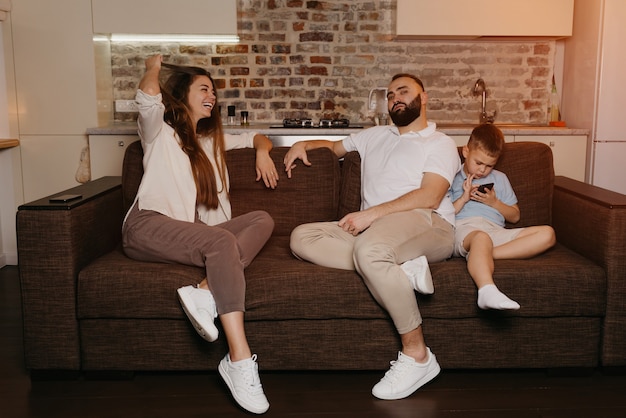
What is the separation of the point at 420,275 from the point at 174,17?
8.90ft

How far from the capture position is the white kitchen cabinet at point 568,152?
4258mm

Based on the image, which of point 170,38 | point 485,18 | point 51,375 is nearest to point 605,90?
point 485,18

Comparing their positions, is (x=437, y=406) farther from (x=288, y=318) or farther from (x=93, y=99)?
(x=93, y=99)

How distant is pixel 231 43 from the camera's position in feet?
15.6

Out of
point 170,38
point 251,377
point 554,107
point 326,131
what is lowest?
point 251,377

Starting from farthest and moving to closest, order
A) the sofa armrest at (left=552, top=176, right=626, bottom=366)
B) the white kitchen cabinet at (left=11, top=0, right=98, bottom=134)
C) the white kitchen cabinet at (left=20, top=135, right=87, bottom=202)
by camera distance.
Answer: the white kitchen cabinet at (left=20, top=135, right=87, bottom=202) → the white kitchen cabinet at (left=11, top=0, right=98, bottom=134) → the sofa armrest at (left=552, top=176, right=626, bottom=366)

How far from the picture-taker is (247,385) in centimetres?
229

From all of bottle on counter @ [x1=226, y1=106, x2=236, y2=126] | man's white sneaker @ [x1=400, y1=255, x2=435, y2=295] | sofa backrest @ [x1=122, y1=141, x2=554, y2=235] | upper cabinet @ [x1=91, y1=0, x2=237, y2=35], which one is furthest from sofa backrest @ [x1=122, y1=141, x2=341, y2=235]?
bottle on counter @ [x1=226, y1=106, x2=236, y2=126]

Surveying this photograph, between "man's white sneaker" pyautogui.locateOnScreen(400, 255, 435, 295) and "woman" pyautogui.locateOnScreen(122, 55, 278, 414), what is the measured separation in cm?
60

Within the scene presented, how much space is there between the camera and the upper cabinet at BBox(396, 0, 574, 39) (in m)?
4.36

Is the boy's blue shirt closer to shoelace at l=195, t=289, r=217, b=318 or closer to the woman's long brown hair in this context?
the woman's long brown hair

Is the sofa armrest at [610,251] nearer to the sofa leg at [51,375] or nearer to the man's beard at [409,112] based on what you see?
the man's beard at [409,112]

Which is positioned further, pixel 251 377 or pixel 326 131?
pixel 326 131

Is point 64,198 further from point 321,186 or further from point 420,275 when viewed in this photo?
point 420,275
